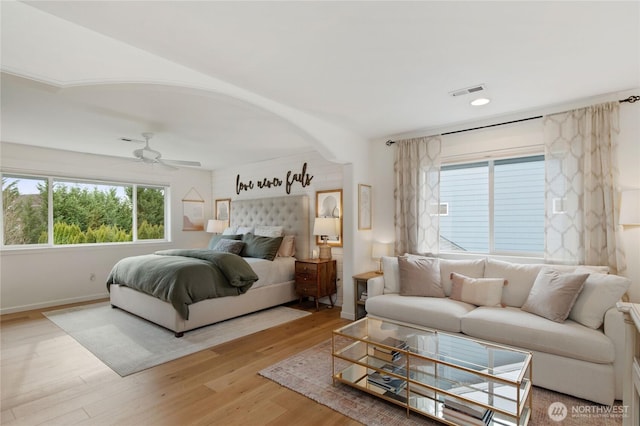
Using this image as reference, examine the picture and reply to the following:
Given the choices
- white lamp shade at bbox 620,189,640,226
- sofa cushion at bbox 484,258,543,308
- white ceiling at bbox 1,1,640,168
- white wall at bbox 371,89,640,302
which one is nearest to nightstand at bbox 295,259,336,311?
white wall at bbox 371,89,640,302

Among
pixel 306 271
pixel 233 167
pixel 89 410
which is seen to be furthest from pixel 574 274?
pixel 233 167

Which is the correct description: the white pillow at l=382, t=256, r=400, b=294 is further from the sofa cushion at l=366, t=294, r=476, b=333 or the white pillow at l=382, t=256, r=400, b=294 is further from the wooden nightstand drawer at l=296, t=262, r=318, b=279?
the wooden nightstand drawer at l=296, t=262, r=318, b=279

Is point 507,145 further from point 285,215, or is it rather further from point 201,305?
point 201,305

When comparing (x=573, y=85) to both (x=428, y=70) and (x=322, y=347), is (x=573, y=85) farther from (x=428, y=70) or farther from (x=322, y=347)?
(x=322, y=347)

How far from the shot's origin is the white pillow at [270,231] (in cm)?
507

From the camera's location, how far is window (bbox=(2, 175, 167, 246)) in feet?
15.1

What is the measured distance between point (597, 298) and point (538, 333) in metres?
0.52

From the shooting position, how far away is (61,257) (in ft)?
15.9

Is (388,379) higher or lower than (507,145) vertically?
lower

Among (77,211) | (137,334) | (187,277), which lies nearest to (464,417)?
(187,277)

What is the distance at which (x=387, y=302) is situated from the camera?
3.16 metres

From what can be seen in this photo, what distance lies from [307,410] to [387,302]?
137cm

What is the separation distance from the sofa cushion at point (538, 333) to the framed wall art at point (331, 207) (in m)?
2.24

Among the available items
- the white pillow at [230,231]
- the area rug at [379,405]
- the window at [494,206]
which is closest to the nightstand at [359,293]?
the window at [494,206]
